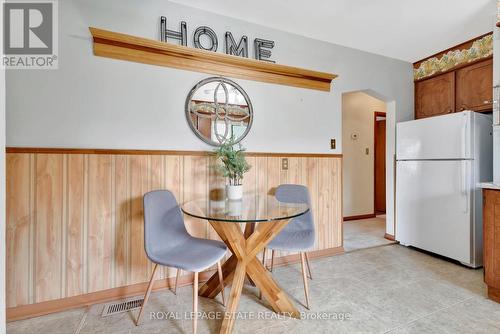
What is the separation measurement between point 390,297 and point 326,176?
1353 millimetres

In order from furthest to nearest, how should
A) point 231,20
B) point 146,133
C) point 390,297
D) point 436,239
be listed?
1. point 436,239
2. point 231,20
3. point 146,133
4. point 390,297

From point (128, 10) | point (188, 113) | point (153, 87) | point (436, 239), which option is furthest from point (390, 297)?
point (128, 10)

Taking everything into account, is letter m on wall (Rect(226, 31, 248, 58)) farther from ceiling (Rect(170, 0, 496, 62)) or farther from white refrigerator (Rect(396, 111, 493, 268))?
white refrigerator (Rect(396, 111, 493, 268))

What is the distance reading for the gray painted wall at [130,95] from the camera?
1902 mm

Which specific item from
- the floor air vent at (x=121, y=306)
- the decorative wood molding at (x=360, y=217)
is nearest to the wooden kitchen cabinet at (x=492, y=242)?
the decorative wood molding at (x=360, y=217)

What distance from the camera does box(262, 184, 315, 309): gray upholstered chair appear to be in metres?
1.91

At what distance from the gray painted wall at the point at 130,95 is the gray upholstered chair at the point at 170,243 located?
57cm

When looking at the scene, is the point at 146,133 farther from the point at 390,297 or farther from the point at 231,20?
the point at 390,297

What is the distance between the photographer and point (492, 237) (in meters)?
2.01

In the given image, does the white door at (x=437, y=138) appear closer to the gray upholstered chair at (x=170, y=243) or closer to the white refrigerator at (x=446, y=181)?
the white refrigerator at (x=446, y=181)

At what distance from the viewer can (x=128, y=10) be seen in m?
2.13

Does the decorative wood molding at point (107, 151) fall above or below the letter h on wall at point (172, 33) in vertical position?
below

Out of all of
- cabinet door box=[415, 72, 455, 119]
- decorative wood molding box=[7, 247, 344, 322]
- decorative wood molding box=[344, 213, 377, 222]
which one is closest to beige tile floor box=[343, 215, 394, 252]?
decorative wood molding box=[344, 213, 377, 222]

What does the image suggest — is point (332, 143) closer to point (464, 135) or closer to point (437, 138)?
point (437, 138)
